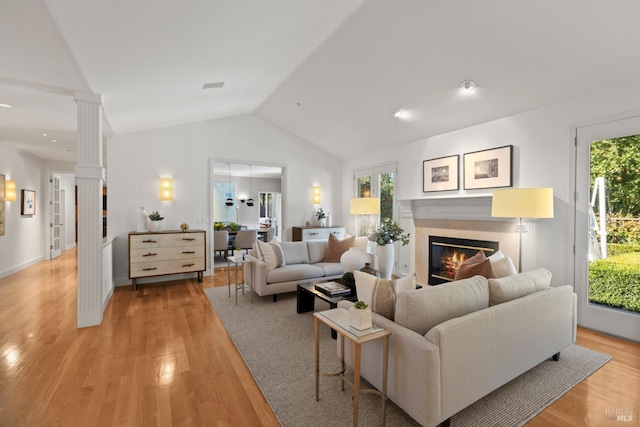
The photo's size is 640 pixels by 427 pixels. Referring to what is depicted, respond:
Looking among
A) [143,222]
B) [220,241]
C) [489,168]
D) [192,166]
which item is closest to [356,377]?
[489,168]

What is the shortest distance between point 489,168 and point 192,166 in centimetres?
508

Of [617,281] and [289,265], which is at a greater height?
[617,281]

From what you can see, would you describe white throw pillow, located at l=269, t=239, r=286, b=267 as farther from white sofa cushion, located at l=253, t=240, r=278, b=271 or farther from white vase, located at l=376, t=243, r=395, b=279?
white vase, located at l=376, t=243, r=395, b=279

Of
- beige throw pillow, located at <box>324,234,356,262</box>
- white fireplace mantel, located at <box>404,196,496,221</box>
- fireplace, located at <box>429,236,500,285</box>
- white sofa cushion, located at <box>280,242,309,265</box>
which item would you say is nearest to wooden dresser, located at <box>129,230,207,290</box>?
white sofa cushion, located at <box>280,242,309,265</box>

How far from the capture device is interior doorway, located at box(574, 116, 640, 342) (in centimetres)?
303

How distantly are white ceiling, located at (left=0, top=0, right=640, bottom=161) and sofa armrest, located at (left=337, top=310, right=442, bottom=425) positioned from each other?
269 cm

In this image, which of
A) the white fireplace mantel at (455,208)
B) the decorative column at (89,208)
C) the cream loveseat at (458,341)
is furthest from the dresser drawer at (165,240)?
the white fireplace mantel at (455,208)

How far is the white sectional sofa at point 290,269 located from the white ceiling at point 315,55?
8.09 ft

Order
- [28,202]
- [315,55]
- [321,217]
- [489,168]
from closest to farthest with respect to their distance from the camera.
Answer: [315,55] < [489,168] < [28,202] < [321,217]

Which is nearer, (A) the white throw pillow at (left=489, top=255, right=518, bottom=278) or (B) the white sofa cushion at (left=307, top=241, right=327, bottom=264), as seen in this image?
(A) the white throw pillow at (left=489, top=255, right=518, bottom=278)

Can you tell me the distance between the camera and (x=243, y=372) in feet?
8.08

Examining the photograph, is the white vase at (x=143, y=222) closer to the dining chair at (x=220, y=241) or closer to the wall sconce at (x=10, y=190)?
the dining chair at (x=220, y=241)

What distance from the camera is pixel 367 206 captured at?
4.84 metres

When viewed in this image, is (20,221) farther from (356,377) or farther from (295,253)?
(356,377)
